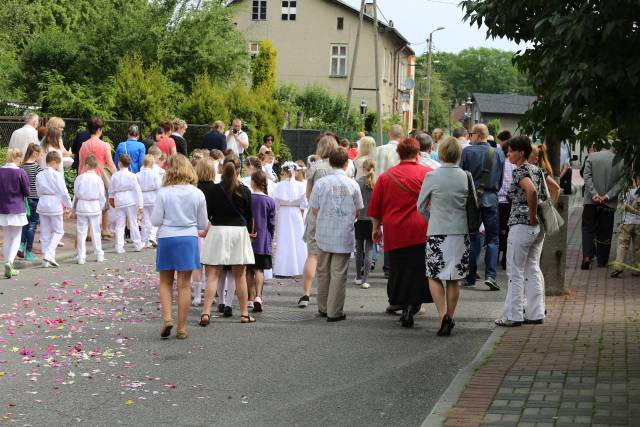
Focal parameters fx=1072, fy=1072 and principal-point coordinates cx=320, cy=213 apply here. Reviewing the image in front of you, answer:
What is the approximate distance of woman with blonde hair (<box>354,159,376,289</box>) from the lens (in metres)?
13.9

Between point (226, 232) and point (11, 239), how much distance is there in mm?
4770

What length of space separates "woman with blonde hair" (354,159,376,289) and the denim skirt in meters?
4.08

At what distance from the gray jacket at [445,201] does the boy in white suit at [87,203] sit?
22.2 ft

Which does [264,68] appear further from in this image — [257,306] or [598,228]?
[257,306]

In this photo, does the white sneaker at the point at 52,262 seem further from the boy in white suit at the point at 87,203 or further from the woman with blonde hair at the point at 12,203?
the woman with blonde hair at the point at 12,203

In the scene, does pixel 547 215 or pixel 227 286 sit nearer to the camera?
pixel 547 215

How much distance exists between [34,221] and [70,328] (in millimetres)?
5470

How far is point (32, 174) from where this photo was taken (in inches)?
612

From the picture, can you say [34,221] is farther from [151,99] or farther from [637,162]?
[151,99]

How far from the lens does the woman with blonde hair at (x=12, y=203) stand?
14367 millimetres

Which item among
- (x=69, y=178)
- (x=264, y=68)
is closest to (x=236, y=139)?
(x=69, y=178)

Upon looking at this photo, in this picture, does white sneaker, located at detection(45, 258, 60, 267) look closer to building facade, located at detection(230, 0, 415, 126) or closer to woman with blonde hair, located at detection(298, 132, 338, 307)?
woman with blonde hair, located at detection(298, 132, 338, 307)

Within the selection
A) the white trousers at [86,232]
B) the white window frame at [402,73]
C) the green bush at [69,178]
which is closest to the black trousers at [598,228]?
the white trousers at [86,232]

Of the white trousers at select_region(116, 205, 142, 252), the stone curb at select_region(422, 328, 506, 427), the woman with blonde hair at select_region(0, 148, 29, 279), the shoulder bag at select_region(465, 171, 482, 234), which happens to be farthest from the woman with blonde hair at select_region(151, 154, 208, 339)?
the white trousers at select_region(116, 205, 142, 252)
